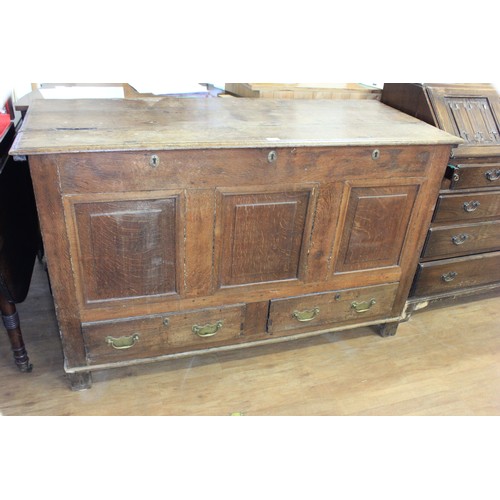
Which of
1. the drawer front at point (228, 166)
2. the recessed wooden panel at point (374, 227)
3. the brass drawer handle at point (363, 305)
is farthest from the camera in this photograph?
the brass drawer handle at point (363, 305)

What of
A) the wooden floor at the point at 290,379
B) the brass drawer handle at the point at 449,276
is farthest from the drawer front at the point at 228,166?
the wooden floor at the point at 290,379

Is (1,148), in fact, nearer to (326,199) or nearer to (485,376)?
(326,199)

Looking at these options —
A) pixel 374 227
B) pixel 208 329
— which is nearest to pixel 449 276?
pixel 374 227

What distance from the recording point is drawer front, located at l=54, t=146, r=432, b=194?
4.48 feet

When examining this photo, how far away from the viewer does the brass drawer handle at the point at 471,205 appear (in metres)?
1.95

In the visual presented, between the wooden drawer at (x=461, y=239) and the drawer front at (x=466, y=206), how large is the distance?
0.13ft

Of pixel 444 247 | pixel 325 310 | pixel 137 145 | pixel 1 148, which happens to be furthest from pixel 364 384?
pixel 1 148

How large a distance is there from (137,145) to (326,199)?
68 centimetres

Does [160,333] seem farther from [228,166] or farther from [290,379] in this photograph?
[228,166]

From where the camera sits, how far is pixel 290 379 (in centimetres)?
189

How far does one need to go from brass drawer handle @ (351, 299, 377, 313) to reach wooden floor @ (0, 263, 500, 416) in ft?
0.69

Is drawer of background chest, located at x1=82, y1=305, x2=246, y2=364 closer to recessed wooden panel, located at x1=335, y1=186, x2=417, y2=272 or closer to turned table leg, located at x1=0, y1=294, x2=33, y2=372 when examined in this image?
turned table leg, located at x1=0, y1=294, x2=33, y2=372

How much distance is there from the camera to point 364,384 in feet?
6.19

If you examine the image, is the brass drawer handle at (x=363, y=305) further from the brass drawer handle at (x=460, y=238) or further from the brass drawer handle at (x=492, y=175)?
the brass drawer handle at (x=492, y=175)
